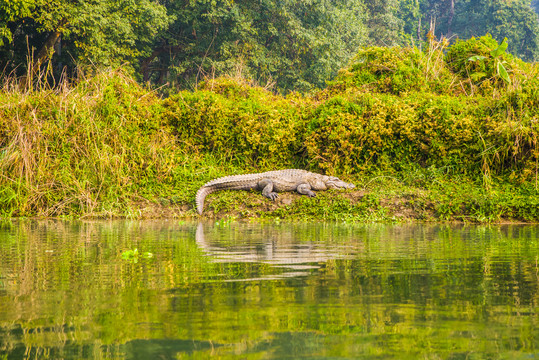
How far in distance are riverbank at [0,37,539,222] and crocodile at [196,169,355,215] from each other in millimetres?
224

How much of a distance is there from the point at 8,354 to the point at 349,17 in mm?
35861

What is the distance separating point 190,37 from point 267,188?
2231cm

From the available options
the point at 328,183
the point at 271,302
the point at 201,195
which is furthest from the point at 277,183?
the point at 271,302

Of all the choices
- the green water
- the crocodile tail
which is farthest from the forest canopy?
the green water

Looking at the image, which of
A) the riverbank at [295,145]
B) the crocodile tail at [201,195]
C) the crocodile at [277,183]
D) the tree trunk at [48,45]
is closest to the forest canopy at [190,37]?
the tree trunk at [48,45]

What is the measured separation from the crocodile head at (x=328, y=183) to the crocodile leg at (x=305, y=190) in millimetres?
162

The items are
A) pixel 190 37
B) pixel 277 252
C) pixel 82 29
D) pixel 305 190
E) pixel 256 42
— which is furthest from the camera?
pixel 190 37

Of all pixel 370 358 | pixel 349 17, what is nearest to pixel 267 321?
pixel 370 358

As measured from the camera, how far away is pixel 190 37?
32.0 m

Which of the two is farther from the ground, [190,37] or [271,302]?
[190,37]

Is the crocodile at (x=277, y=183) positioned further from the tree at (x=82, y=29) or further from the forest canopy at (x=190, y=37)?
the tree at (x=82, y=29)

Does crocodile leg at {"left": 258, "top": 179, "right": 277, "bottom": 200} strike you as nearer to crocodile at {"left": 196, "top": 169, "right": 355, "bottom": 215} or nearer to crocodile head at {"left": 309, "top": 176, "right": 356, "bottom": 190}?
crocodile at {"left": 196, "top": 169, "right": 355, "bottom": 215}

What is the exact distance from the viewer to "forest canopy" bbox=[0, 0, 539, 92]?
2303 centimetres

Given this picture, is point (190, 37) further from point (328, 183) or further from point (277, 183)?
point (328, 183)
